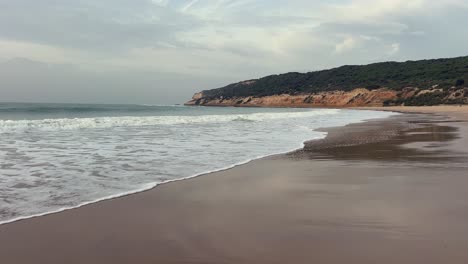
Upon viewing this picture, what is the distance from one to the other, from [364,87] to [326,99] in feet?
27.4

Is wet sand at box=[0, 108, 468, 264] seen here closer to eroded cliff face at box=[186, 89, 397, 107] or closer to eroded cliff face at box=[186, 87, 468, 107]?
eroded cliff face at box=[186, 87, 468, 107]

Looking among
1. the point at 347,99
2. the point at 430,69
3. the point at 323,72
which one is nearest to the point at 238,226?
the point at 347,99

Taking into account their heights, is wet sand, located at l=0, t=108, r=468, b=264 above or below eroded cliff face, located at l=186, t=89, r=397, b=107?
below

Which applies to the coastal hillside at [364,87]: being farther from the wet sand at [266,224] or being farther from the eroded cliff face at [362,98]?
the wet sand at [266,224]

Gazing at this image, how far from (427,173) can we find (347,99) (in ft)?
271

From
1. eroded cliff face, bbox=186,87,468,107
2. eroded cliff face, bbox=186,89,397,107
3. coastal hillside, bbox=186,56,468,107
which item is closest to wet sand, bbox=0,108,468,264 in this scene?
eroded cliff face, bbox=186,87,468,107

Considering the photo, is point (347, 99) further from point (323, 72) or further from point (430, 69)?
point (323, 72)

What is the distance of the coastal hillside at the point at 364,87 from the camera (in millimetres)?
71250

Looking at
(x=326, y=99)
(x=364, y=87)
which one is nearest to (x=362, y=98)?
(x=364, y=87)

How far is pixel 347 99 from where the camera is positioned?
8662 cm

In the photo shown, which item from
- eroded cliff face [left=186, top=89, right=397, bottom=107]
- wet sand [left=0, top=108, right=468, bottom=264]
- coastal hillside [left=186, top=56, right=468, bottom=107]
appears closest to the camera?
wet sand [left=0, top=108, right=468, bottom=264]

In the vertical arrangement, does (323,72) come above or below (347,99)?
above

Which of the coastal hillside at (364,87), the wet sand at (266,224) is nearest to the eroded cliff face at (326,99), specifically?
the coastal hillside at (364,87)

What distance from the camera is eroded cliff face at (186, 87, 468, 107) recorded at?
65.8 metres
